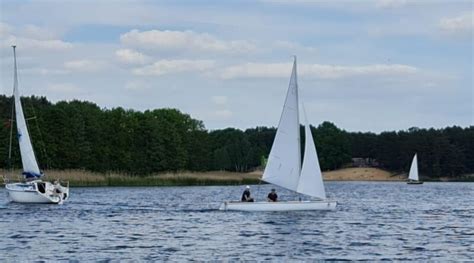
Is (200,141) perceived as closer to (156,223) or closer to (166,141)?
(166,141)

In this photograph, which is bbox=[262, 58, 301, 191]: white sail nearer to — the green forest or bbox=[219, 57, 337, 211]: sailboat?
bbox=[219, 57, 337, 211]: sailboat

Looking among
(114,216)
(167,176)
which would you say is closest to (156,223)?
(114,216)

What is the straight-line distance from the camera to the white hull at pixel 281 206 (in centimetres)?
5444

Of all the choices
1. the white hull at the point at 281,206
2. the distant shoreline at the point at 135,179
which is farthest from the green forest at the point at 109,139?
the white hull at the point at 281,206

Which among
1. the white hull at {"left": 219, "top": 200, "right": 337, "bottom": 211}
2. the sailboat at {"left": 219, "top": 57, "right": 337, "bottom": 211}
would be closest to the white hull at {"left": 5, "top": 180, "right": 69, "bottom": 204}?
the white hull at {"left": 219, "top": 200, "right": 337, "bottom": 211}

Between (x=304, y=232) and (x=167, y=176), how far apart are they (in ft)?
230

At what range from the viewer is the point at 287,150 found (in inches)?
2205

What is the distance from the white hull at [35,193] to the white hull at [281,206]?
1419 centimetres

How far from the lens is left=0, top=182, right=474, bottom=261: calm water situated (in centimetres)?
3512

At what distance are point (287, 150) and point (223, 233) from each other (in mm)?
13338

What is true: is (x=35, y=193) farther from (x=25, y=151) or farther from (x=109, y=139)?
(x=109, y=139)

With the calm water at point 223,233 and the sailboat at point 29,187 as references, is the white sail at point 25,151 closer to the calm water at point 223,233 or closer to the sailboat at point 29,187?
the sailboat at point 29,187

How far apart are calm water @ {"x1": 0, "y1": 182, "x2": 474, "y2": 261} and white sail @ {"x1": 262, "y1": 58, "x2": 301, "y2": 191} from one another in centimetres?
224

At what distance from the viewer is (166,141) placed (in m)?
135
